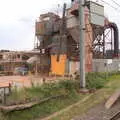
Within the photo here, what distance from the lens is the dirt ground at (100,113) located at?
13.7 m

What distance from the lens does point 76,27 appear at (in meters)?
39.0

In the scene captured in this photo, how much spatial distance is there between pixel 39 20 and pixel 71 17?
359 inches

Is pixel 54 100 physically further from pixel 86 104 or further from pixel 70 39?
pixel 70 39

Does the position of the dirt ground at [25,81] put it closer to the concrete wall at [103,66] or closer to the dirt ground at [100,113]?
the dirt ground at [100,113]

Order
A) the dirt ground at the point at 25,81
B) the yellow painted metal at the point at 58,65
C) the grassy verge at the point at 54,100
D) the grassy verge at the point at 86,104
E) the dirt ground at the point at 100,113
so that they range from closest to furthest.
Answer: the dirt ground at the point at 100,113
the grassy verge at the point at 54,100
the grassy verge at the point at 86,104
the dirt ground at the point at 25,81
the yellow painted metal at the point at 58,65

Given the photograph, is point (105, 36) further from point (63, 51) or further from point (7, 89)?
point (7, 89)

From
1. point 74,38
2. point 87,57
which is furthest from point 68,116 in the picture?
point 74,38

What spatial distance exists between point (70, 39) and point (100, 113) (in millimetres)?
28809

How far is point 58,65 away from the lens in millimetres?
42656

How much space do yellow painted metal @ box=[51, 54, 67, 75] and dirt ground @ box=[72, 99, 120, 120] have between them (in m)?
24.5

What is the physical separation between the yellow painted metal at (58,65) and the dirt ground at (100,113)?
80.4ft

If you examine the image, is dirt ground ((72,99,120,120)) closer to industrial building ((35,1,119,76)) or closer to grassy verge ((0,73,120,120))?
grassy verge ((0,73,120,120))

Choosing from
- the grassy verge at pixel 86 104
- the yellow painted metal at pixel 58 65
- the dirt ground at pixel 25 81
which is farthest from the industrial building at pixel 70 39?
the grassy verge at pixel 86 104

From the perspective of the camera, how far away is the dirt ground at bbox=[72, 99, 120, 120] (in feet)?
45.1
